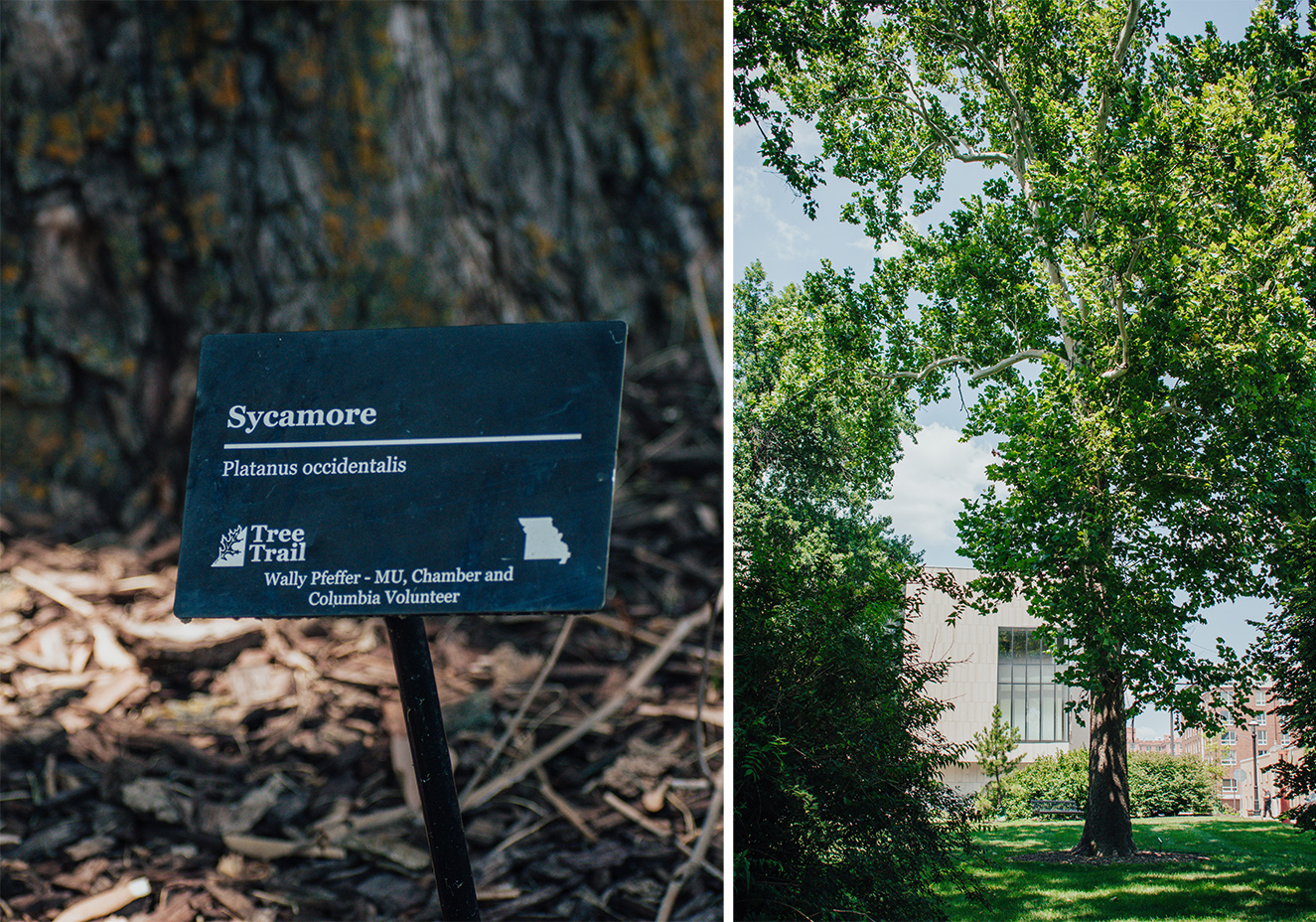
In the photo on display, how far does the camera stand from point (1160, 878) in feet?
6.97

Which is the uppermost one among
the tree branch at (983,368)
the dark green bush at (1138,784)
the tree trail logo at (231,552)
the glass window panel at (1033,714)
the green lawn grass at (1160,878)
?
the tree branch at (983,368)

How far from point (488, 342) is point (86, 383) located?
1160mm

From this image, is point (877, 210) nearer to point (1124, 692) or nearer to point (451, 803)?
point (1124, 692)

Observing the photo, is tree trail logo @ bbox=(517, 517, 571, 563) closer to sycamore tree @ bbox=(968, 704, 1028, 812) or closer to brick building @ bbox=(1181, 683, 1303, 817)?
sycamore tree @ bbox=(968, 704, 1028, 812)

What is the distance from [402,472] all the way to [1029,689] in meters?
1.73

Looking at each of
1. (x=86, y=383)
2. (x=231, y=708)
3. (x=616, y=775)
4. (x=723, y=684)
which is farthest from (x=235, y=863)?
(x=86, y=383)

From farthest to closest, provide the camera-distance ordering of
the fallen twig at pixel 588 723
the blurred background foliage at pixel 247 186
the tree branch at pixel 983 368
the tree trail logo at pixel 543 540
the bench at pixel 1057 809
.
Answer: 1. the tree branch at pixel 983 368
2. the bench at pixel 1057 809
3. the blurred background foliage at pixel 247 186
4. the fallen twig at pixel 588 723
5. the tree trail logo at pixel 543 540

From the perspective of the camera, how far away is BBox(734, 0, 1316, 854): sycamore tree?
7.25ft

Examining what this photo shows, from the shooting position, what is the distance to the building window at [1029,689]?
7.29ft

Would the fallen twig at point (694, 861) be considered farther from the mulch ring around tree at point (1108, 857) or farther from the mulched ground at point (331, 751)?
the mulch ring around tree at point (1108, 857)

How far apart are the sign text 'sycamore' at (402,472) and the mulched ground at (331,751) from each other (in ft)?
1.67

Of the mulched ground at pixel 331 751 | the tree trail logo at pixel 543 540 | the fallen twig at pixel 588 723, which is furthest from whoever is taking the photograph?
the fallen twig at pixel 588 723

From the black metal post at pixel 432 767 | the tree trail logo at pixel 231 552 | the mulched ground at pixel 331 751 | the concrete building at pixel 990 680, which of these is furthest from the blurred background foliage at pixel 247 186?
the concrete building at pixel 990 680

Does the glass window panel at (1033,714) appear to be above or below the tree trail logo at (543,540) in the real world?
below
